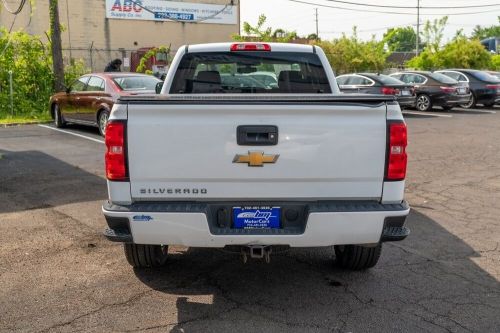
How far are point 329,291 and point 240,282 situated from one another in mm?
733

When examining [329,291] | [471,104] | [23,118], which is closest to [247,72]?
[329,291]

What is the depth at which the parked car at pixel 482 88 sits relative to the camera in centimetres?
2194

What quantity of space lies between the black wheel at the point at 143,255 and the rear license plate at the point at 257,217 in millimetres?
1075

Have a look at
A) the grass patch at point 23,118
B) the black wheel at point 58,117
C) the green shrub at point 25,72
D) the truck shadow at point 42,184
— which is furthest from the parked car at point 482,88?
the truck shadow at point 42,184

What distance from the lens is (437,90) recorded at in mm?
20859

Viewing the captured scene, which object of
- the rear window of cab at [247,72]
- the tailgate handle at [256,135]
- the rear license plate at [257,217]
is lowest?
the rear license plate at [257,217]

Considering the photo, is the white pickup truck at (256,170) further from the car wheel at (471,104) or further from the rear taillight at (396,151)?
the car wheel at (471,104)

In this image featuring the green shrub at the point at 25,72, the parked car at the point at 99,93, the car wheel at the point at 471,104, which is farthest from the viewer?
the car wheel at the point at 471,104

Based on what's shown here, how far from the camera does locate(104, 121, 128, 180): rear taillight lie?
3.70m

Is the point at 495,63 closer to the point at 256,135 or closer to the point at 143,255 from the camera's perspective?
the point at 143,255

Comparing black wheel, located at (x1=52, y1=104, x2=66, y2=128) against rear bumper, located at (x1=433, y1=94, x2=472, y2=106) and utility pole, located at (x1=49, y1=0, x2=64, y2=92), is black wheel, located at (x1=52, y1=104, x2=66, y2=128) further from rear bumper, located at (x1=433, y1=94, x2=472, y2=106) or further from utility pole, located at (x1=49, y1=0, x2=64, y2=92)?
rear bumper, located at (x1=433, y1=94, x2=472, y2=106)

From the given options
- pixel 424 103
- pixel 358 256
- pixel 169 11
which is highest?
pixel 169 11

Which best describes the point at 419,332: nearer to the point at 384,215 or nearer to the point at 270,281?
the point at 384,215

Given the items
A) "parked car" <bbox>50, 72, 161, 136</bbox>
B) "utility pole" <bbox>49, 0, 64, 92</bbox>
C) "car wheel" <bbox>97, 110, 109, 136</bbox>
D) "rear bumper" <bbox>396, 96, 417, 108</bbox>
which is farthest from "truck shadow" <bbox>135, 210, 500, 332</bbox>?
"utility pole" <bbox>49, 0, 64, 92</bbox>
